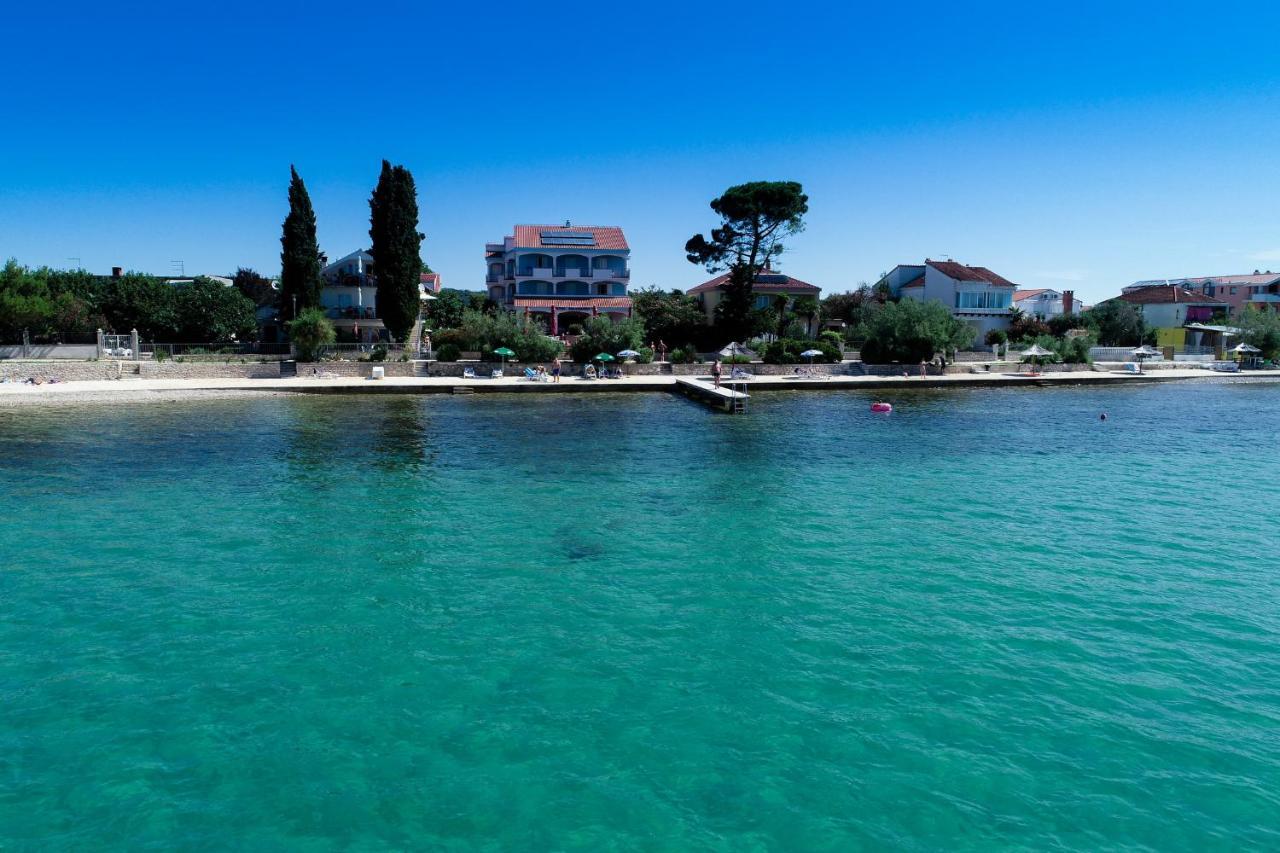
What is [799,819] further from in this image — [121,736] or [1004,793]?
[121,736]

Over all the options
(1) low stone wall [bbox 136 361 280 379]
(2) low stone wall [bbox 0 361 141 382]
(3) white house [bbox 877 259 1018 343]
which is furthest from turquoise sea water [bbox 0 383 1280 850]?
(3) white house [bbox 877 259 1018 343]

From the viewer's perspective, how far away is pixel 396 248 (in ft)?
194

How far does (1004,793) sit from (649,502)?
1385cm

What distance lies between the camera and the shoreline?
45.1m

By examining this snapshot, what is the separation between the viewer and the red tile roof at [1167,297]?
322 ft

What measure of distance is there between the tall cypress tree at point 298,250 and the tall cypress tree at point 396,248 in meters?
4.31

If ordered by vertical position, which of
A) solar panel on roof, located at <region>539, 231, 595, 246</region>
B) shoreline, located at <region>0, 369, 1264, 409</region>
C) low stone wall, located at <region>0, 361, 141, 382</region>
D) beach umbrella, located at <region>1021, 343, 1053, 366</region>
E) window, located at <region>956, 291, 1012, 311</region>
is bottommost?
shoreline, located at <region>0, 369, 1264, 409</region>

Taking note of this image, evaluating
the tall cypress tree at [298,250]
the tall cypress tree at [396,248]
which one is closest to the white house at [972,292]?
the tall cypress tree at [396,248]

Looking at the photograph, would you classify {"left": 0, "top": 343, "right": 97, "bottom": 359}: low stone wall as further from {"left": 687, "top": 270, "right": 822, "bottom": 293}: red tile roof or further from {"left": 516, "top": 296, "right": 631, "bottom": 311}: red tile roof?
{"left": 687, "top": 270, "right": 822, "bottom": 293}: red tile roof

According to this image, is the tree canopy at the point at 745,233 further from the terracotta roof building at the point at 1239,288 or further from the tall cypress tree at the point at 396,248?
the terracotta roof building at the point at 1239,288

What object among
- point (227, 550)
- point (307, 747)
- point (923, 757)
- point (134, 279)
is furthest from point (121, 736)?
point (134, 279)

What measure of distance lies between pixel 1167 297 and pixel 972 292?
35062 mm

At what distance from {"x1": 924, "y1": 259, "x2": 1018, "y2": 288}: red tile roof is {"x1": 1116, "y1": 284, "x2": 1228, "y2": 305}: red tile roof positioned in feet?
77.3

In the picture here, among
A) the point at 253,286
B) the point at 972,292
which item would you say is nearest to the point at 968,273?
the point at 972,292
